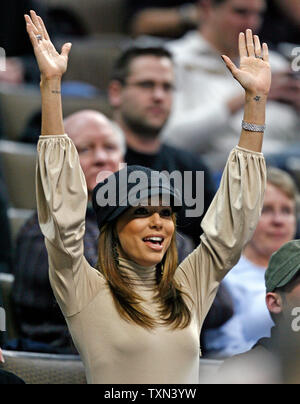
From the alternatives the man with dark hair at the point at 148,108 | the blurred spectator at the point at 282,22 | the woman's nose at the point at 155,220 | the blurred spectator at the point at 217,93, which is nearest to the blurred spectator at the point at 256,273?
the man with dark hair at the point at 148,108

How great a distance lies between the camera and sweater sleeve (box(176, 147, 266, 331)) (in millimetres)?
2240

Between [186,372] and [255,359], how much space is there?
26 centimetres

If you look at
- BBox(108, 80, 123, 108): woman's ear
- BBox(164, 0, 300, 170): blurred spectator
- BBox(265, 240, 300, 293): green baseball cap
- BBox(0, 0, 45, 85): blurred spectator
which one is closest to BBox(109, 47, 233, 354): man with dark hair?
BBox(108, 80, 123, 108): woman's ear

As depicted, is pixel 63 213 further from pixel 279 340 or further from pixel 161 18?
pixel 161 18

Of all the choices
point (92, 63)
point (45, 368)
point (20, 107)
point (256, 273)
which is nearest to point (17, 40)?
point (92, 63)

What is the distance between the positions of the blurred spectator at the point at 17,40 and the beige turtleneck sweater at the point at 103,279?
260 centimetres

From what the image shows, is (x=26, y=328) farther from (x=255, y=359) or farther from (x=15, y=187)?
(x=15, y=187)

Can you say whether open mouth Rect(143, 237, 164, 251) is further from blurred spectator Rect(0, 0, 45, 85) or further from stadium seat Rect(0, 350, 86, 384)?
blurred spectator Rect(0, 0, 45, 85)

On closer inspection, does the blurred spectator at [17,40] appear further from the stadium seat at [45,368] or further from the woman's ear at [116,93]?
the stadium seat at [45,368]

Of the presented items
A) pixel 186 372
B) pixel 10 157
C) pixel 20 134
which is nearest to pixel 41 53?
pixel 186 372

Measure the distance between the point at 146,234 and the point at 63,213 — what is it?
208 mm

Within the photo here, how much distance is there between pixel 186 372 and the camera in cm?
217

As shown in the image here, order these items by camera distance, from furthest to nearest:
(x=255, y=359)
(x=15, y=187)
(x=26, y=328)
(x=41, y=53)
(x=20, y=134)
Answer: (x=20, y=134) → (x=15, y=187) → (x=26, y=328) → (x=255, y=359) → (x=41, y=53)

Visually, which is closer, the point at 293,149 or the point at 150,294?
the point at 150,294
